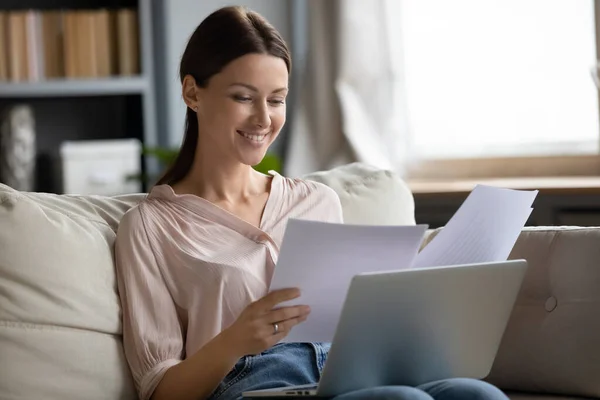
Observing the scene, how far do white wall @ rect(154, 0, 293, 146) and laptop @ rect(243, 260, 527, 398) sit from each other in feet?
7.55

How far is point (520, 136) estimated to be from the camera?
3457 millimetres

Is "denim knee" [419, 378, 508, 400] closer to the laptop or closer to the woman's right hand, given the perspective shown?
the laptop

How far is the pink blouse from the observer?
166cm

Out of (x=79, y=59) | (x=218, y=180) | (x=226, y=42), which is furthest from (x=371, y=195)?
(x=79, y=59)

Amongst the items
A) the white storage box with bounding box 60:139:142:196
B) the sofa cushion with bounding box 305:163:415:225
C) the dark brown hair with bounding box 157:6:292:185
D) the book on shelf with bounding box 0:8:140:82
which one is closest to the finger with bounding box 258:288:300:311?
the dark brown hair with bounding box 157:6:292:185

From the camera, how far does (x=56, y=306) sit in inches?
63.8

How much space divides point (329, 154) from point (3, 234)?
6.75 feet

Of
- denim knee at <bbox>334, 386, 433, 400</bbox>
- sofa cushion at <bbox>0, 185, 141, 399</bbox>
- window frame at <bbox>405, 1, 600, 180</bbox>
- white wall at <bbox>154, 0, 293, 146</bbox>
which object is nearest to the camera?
denim knee at <bbox>334, 386, 433, 400</bbox>

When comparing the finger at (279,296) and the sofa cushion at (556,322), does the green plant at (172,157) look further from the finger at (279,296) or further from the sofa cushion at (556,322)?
the finger at (279,296)

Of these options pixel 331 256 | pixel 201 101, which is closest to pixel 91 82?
pixel 201 101

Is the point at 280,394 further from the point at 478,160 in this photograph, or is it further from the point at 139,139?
the point at 139,139

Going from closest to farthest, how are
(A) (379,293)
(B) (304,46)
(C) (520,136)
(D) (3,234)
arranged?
(A) (379,293) < (D) (3,234) < (C) (520,136) < (B) (304,46)

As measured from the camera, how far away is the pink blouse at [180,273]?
5.45 feet

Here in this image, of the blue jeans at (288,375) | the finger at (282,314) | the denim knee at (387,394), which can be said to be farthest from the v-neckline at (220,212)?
the denim knee at (387,394)
